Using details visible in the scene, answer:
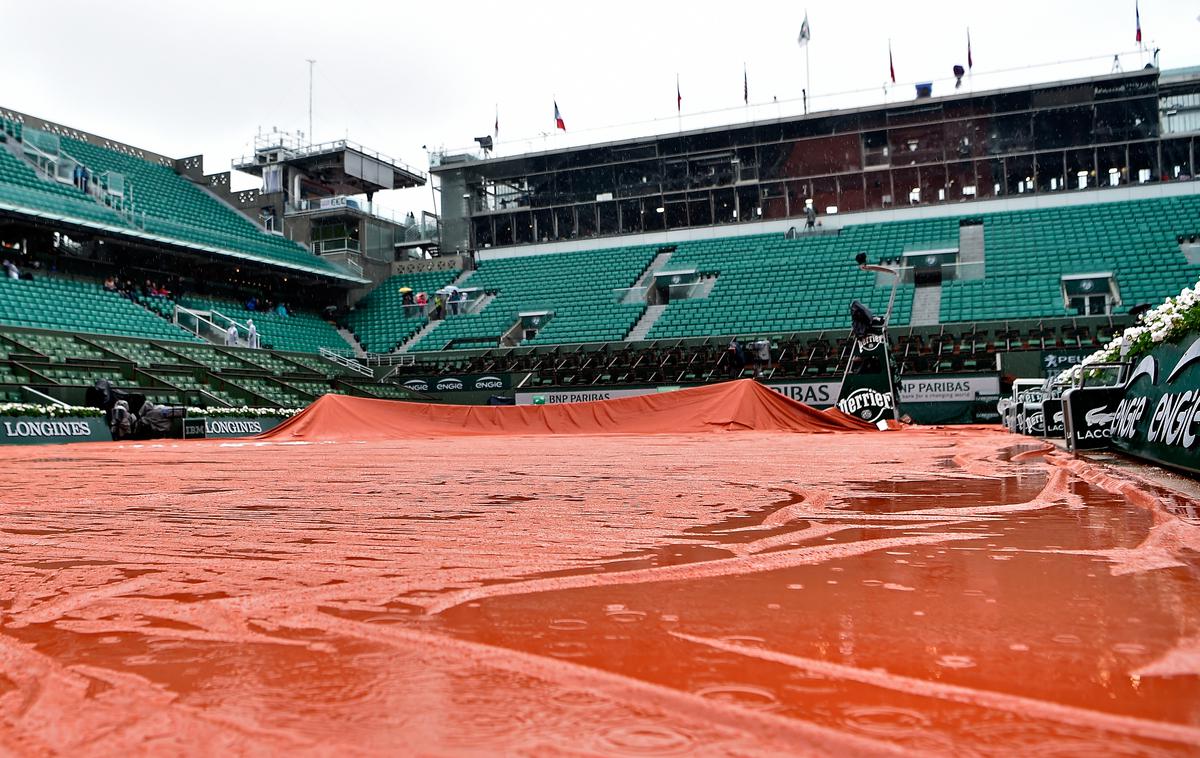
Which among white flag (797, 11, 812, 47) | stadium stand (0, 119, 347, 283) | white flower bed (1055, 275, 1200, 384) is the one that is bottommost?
white flower bed (1055, 275, 1200, 384)

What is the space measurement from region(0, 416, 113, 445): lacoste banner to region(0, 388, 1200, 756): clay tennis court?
12.4 m

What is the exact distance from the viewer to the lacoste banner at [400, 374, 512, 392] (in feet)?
74.5

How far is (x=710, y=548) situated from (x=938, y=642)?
106 centimetres

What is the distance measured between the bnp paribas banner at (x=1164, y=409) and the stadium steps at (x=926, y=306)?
16.2 meters

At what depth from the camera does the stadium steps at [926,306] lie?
881 inches

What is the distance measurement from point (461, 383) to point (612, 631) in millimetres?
21979

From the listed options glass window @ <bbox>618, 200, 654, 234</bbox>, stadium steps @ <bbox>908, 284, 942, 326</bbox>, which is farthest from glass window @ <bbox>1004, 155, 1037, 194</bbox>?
glass window @ <bbox>618, 200, 654, 234</bbox>

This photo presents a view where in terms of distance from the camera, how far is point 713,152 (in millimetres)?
32188

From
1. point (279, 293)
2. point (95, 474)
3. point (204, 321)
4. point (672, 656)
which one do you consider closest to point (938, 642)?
point (672, 656)

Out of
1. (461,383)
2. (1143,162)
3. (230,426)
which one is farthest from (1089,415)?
(1143,162)

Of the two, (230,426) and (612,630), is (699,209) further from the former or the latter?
(612,630)

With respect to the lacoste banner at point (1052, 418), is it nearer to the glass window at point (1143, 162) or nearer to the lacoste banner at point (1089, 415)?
the lacoste banner at point (1089, 415)

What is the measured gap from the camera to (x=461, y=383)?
23.2 metres

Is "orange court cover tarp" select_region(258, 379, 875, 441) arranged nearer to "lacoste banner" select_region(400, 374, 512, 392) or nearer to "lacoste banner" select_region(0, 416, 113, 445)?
"lacoste banner" select_region(0, 416, 113, 445)
